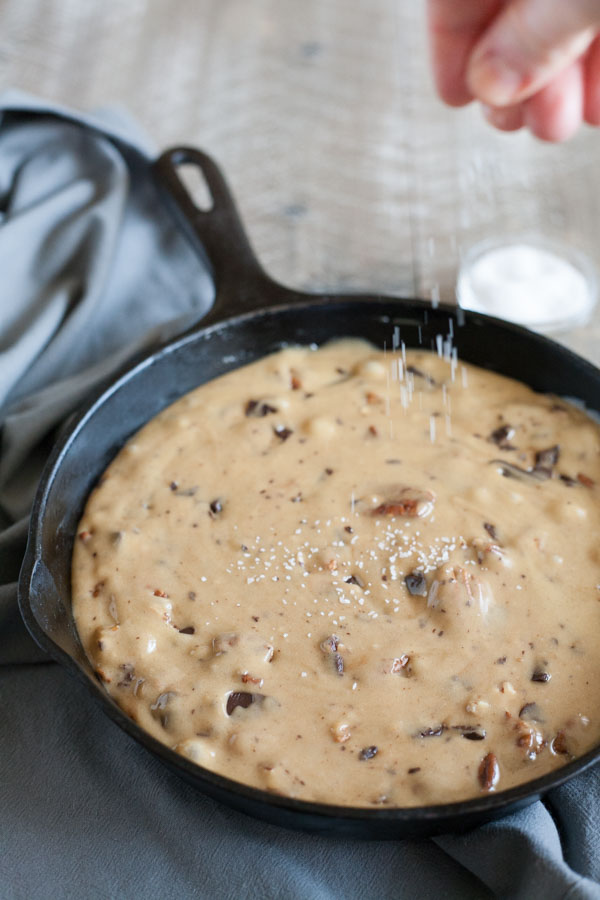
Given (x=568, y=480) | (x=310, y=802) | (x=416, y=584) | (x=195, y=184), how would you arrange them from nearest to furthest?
1. (x=310, y=802)
2. (x=416, y=584)
3. (x=568, y=480)
4. (x=195, y=184)

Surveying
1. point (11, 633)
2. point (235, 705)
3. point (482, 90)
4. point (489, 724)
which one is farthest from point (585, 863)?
point (482, 90)

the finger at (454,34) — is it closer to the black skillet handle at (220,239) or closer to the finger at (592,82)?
the finger at (592,82)

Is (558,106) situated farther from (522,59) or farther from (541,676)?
(541,676)

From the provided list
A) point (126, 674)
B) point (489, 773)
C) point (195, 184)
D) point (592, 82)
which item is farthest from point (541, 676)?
point (195, 184)

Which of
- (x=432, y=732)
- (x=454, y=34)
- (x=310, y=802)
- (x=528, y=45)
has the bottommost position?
(x=432, y=732)

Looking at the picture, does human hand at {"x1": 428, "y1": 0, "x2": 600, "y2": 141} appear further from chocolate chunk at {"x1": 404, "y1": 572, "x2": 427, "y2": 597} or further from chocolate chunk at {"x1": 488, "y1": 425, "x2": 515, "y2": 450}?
chocolate chunk at {"x1": 404, "y1": 572, "x2": 427, "y2": 597}

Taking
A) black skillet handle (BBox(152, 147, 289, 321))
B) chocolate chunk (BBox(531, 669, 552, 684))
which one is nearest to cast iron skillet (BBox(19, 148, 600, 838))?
black skillet handle (BBox(152, 147, 289, 321))
